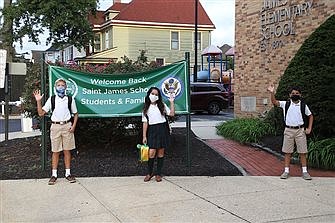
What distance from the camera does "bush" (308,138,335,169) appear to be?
27.2ft

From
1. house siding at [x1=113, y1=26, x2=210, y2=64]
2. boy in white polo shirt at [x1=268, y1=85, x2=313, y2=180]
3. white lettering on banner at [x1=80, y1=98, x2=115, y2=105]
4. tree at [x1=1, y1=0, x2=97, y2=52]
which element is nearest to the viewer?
boy in white polo shirt at [x1=268, y1=85, x2=313, y2=180]

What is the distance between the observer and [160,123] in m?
7.45

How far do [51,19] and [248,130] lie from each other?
21.9 m

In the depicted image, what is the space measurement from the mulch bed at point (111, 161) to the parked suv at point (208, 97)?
44.7 feet

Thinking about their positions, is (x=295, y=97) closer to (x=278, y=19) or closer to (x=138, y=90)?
(x=138, y=90)

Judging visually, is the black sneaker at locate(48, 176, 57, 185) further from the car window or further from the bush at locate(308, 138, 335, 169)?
the car window

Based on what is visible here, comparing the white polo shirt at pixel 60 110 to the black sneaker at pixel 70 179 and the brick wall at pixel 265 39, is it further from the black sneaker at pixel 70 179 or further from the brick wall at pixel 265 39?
the brick wall at pixel 265 39

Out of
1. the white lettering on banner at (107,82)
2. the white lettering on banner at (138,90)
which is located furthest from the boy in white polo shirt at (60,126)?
the white lettering on banner at (138,90)

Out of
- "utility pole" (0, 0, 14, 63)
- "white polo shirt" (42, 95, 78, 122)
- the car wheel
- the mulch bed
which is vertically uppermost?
"utility pole" (0, 0, 14, 63)

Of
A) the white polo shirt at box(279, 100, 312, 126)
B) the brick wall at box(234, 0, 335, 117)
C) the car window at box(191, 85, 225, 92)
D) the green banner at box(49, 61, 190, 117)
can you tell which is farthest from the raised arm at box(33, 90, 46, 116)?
the car window at box(191, 85, 225, 92)

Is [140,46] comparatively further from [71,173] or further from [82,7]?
[71,173]

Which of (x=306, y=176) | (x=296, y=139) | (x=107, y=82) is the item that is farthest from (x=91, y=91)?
(x=306, y=176)

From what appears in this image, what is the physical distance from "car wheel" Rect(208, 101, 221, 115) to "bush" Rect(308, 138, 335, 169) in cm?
1559

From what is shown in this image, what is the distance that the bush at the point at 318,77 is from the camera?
8828 millimetres
